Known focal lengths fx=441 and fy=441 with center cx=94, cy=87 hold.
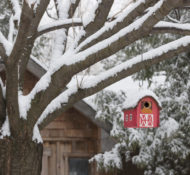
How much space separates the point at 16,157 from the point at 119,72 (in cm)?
166

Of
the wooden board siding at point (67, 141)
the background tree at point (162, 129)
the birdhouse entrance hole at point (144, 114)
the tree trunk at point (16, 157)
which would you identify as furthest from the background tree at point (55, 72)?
the wooden board siding at point (67, 141)

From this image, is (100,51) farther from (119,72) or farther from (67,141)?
(67,141)

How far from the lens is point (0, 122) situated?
5.46 m

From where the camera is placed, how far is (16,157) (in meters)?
5.41

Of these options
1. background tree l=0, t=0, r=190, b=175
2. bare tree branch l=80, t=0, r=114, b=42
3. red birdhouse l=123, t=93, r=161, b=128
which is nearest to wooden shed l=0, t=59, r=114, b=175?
red birdhouse l=123, t=93, r=161, b=128

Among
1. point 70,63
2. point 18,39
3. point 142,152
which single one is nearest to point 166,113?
point 142,152

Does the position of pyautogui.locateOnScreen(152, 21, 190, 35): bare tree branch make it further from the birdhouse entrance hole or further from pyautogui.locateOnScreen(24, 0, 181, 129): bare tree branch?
the birdhouse entrance hole

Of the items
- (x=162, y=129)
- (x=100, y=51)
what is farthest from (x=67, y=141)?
(x=100, y=51)

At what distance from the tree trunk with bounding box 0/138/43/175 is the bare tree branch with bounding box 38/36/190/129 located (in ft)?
1.28

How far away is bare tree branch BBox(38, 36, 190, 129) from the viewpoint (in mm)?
4758

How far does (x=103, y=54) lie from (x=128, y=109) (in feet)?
11.4

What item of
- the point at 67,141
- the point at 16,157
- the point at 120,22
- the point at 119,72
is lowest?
the point at 16,157

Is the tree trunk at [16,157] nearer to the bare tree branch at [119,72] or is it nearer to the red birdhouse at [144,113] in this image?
the bare tree branch at [119,72]

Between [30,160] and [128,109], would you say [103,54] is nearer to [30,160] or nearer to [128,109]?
[30,160]
